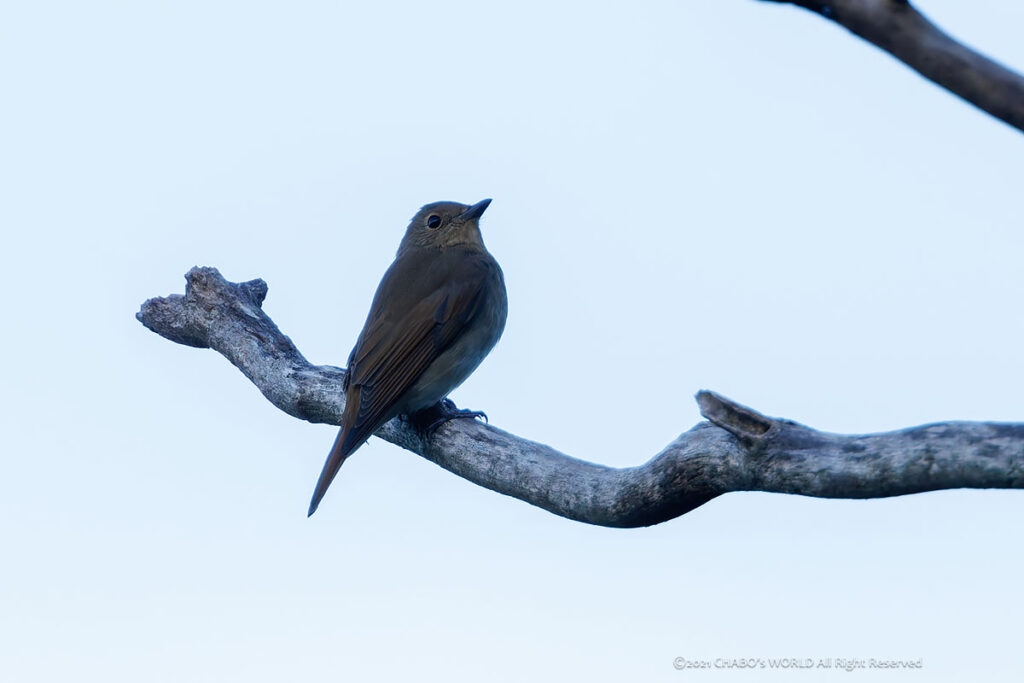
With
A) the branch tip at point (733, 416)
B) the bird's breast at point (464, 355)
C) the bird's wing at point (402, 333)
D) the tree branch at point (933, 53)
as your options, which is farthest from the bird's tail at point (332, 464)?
the tree branch at point (933, 53)

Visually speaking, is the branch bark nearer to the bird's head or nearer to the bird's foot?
the bird's foot

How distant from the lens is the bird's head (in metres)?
7.99

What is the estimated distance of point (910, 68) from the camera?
345 centimetres

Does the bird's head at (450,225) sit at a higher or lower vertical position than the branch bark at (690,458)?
higher

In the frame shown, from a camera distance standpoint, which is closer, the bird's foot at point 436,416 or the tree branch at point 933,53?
the tree branch at point 933,53

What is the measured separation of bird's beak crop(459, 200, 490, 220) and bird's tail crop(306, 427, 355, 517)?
2.29 metres

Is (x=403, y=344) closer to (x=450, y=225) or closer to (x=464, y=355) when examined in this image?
(x=464, y=355)

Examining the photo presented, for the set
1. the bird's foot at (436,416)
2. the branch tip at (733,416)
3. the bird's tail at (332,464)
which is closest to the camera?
the branch tip at (733,416)

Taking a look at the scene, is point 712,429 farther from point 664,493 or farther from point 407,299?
point 407,299

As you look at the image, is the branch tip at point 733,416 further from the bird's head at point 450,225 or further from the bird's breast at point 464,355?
the bird's head at point 450,225

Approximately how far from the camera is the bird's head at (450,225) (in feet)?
26.2

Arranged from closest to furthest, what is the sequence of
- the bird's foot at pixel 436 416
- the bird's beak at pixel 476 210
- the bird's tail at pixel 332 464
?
the bird's tail at pixel 332 464 < the bird's foot at pixel 436 416 < the bird's beak at pixel 476 210

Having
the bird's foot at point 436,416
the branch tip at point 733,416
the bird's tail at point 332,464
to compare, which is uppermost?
the bird's foot at point 436,416

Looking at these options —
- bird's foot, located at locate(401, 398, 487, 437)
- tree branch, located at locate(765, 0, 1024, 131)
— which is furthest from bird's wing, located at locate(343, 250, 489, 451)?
tree branch, located at locate(765, 0, 1024, 131)
